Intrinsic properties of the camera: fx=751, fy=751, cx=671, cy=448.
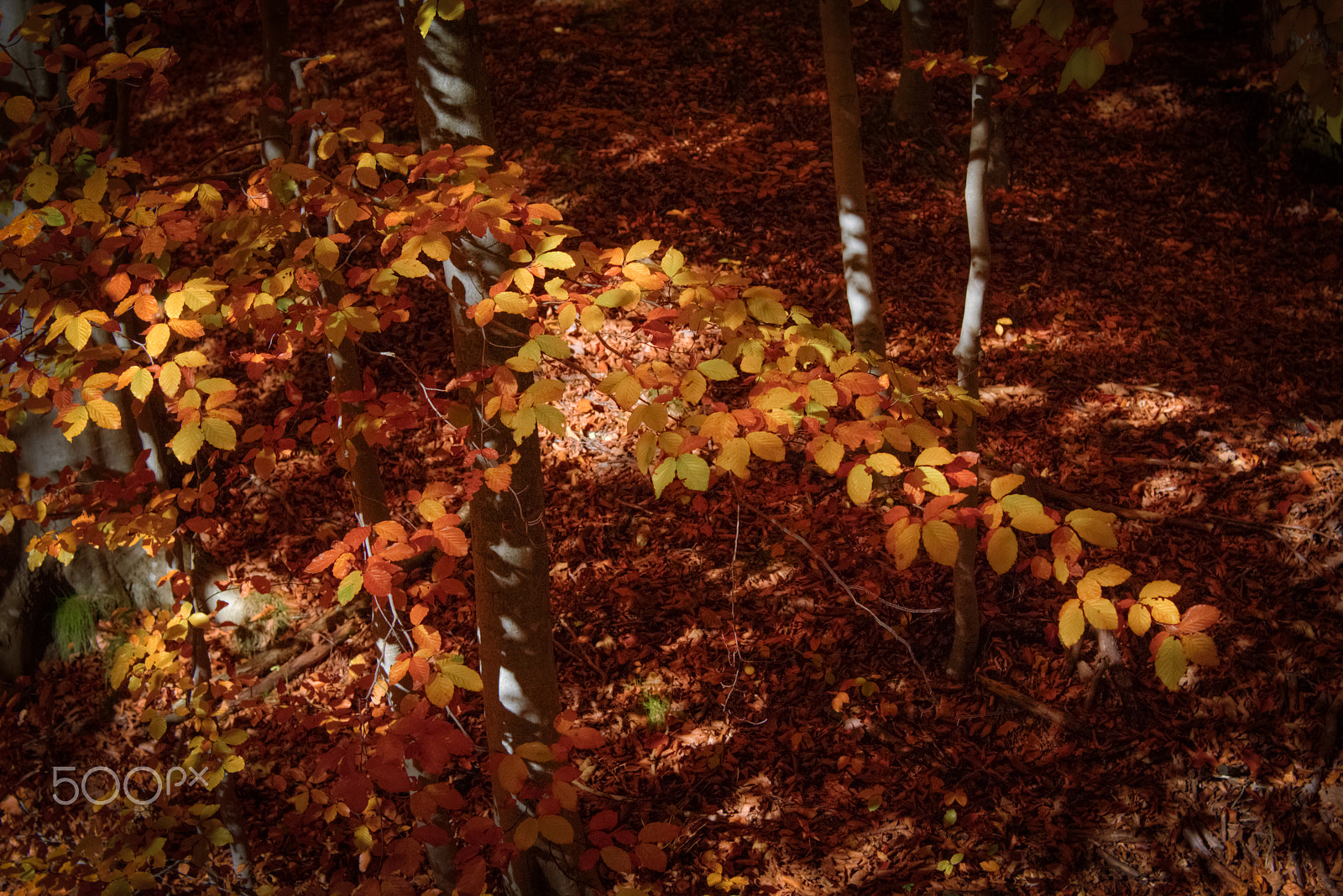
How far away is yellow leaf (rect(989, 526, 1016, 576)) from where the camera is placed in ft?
5.84

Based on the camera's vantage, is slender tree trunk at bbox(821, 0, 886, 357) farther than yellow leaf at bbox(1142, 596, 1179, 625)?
Yes

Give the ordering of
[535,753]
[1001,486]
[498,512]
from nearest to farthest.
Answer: [1001,486]
[535,753]
[498,512]

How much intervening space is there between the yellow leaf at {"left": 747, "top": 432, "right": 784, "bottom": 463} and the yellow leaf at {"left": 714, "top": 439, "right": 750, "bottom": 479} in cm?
2

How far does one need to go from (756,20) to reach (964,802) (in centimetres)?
873

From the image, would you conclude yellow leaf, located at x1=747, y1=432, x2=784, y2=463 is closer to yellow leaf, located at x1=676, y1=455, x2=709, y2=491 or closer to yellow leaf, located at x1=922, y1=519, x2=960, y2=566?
yellow leaf, located at x1=676, y1=455, x2=709, y2=491

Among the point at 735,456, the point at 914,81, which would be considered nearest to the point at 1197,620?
the point at 735,456

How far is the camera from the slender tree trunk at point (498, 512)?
2455 millimetres

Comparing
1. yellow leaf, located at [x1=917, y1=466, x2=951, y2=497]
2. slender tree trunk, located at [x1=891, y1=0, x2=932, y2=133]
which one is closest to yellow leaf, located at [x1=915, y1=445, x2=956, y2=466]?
yellow leaf, located at [x1=917, y1=466, x2=951, y2=497]

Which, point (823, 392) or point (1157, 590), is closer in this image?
point (1157, 590)

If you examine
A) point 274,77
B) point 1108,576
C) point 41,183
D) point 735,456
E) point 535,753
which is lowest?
point 535,753

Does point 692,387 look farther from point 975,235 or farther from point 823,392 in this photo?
point 975,235

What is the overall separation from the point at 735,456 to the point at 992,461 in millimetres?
3690

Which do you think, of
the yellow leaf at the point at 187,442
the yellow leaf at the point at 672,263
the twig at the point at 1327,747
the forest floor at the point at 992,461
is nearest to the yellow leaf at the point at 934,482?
the yellow leaf at the point at 672,263

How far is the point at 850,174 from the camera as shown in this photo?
4082 millimetres
